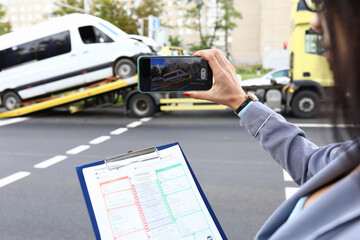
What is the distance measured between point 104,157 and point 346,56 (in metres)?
5.33

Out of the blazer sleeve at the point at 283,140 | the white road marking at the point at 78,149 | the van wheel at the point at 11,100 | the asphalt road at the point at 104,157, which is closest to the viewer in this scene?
the blazer sleeve at the point at 283,140

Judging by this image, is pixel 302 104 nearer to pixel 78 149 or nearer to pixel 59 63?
pixel 78 149

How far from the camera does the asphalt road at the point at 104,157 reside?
333cm

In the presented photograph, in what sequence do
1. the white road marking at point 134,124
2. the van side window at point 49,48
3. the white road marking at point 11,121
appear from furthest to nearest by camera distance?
the white road marking at point 11,121 < the white road marking at point 134,124 < the van side window at point 49,48

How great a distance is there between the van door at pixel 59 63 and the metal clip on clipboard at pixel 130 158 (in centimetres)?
604

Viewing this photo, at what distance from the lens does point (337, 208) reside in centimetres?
62

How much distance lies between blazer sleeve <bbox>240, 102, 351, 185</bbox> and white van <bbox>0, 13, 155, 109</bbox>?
5.33m

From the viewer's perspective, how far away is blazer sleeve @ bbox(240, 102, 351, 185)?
3.67 ft

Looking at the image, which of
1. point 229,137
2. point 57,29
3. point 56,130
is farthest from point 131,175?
point 56,130

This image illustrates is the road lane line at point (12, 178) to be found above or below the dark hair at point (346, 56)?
below

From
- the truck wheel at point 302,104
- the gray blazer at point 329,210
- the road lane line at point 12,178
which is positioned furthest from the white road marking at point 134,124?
the gray blazer at point 329,210

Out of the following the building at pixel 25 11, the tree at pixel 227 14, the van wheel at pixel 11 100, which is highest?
the building at pixel 25 11

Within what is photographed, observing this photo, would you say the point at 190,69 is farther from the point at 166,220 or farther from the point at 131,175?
the point at 166,220

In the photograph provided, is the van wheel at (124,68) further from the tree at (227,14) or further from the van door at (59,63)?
the tree at (227,14)
